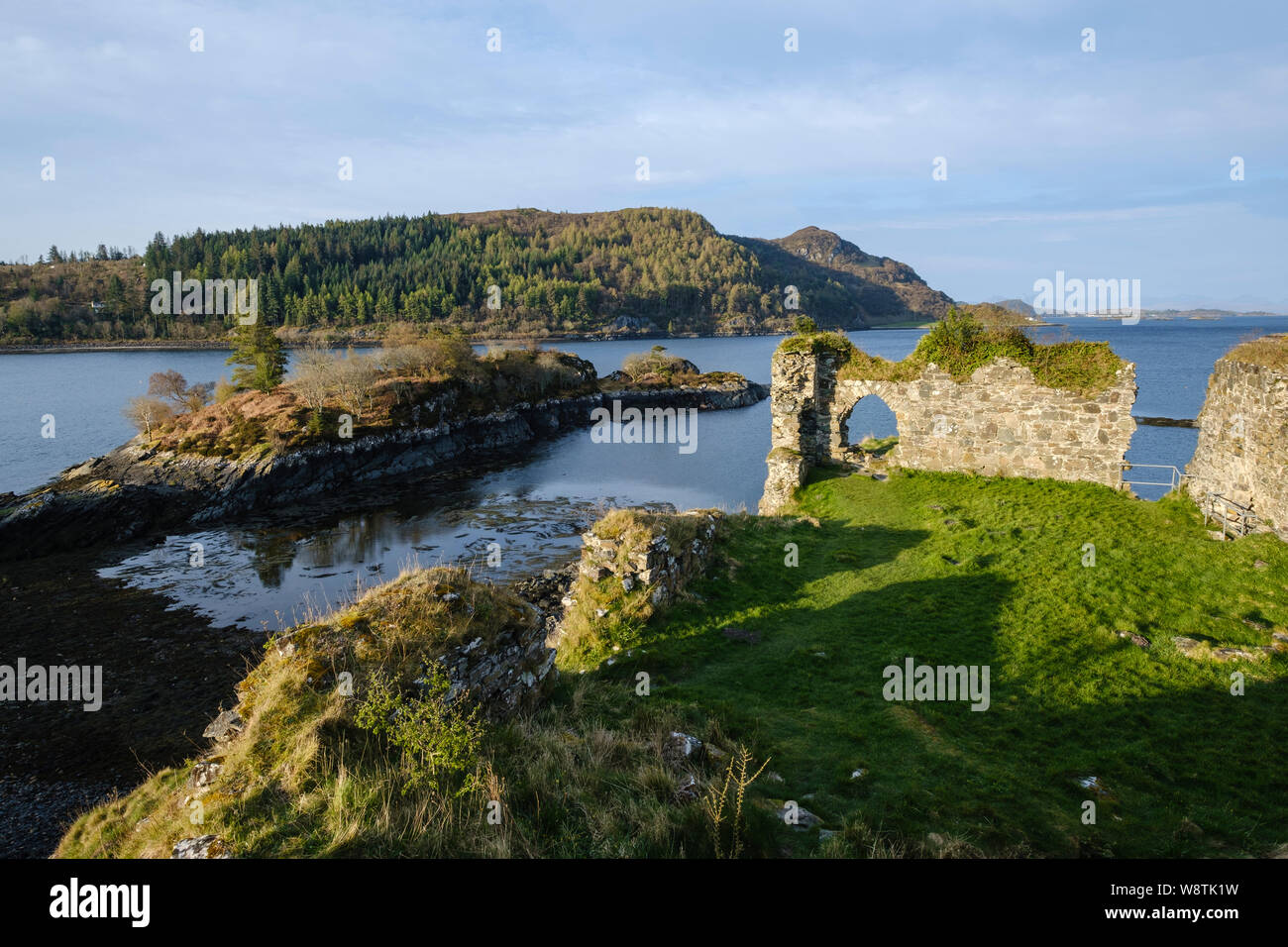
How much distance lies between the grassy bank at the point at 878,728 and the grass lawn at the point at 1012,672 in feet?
0.15

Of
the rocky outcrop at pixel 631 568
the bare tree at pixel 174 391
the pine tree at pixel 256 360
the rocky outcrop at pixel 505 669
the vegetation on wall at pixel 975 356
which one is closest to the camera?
the rocky outcrop at pixel 505 669

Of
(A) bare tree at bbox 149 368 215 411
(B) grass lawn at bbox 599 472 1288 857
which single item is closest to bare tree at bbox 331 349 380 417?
(A) bare tree at bbox 149 368 215 411

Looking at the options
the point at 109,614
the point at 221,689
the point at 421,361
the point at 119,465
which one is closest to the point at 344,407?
the point at 421,361

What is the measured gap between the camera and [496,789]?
20.8ft

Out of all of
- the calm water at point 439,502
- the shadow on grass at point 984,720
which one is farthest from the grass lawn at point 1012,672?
the calm water at point 439,502

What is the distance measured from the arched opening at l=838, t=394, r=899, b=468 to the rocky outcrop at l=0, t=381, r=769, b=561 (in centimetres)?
2886

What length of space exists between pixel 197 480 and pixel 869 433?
46909mm

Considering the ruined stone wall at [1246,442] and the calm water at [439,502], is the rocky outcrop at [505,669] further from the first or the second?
the ruined stone wall at [1246,442]


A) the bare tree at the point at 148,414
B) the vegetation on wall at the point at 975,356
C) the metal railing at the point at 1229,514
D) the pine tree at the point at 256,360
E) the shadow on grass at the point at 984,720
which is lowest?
the shadow on grass at the point at 984,720

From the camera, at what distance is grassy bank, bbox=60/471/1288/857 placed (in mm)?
6285

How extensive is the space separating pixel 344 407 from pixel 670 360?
49.9m

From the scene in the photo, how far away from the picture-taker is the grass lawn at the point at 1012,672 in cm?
749

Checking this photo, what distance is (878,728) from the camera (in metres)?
9.56

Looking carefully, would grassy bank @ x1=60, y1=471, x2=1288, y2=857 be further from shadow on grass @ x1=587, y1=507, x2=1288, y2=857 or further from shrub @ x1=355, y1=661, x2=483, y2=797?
shrub @ x1=355, y1=661, x2=483, y2=797
